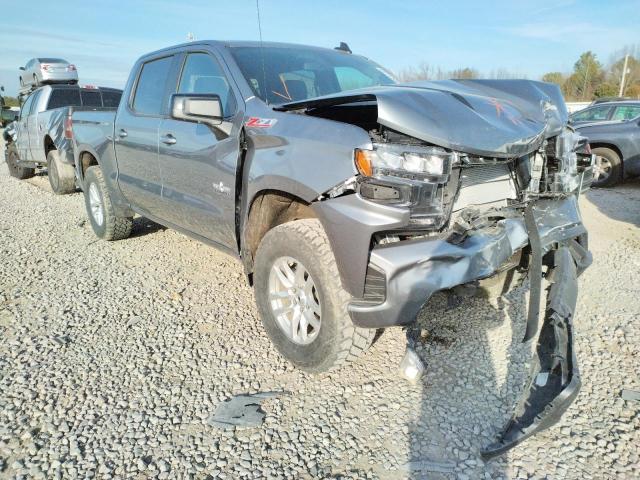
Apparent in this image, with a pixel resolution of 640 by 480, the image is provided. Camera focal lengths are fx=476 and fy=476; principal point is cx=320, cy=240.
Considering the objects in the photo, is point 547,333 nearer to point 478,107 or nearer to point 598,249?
point 478,107

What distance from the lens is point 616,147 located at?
8.34 metres

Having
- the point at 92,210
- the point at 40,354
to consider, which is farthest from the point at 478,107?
the point at 92,210

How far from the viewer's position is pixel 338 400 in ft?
8.42

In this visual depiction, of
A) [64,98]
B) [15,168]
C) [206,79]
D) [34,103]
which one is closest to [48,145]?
[64,98]

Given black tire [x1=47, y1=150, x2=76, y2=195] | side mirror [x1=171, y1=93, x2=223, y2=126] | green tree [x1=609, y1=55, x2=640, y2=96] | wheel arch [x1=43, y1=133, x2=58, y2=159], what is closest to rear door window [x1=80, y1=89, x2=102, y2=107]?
wheel arch [x1=43, y1=133, x2=58, y2=159]

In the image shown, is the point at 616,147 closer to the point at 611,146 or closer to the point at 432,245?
the point at 611,146

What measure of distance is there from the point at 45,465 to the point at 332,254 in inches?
64.0

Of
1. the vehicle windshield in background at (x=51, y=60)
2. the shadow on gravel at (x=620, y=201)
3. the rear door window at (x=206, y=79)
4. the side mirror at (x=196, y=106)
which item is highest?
the vehicle windshield in background at (x=51, y=60)

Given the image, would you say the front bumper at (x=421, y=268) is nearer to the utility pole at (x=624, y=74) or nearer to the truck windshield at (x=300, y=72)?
the truck windshield at (x=300, y=72)

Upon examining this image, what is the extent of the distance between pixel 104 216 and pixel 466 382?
4.25 m

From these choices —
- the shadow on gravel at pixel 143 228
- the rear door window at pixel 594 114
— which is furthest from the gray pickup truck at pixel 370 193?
the rear door window at pixel 594 114

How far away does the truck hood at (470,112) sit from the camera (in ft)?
7.22

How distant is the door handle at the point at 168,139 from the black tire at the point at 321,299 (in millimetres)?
1390

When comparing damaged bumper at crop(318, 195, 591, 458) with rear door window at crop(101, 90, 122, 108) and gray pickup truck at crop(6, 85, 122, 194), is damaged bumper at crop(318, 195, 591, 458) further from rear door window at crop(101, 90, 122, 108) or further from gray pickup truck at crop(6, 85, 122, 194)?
rear door window at crop(101, 90, 122, 108)
